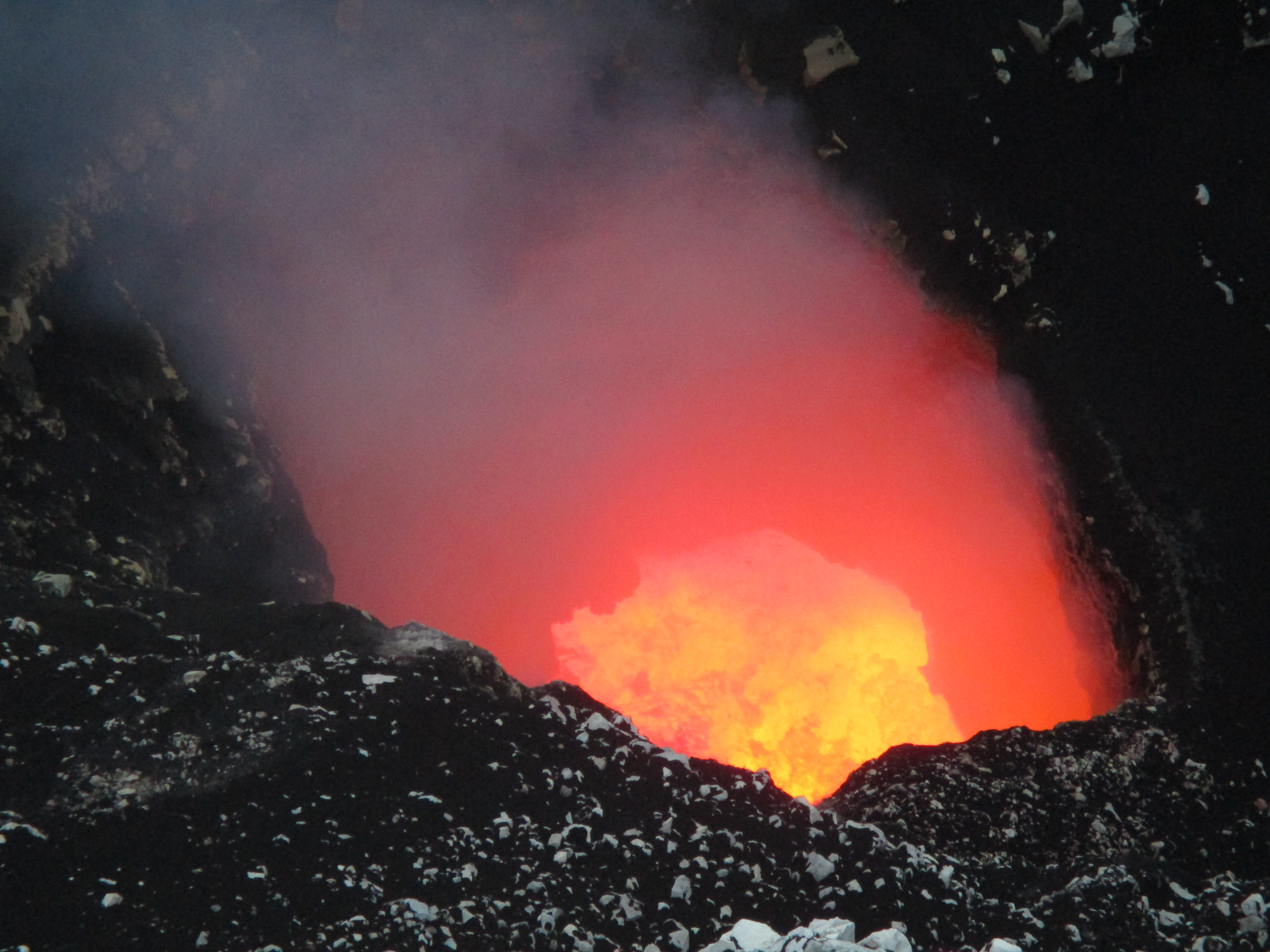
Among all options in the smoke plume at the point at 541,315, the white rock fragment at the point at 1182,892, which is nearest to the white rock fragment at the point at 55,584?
the smoke plume at the point at 541,315

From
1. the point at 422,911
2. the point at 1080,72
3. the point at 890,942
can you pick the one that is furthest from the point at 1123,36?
the point at 422,911

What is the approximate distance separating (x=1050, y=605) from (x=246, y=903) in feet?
17.3

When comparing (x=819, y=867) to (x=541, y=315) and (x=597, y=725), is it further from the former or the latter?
(x=541, y=315)

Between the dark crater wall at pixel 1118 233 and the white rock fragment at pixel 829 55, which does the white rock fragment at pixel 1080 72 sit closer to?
the dark crater wall at pixel 1118 233

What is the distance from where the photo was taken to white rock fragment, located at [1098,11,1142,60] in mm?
4445

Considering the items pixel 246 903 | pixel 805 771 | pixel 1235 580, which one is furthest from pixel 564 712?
pixel 805 771

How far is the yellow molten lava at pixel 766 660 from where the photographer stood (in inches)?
282

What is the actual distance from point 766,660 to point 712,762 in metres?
4.27

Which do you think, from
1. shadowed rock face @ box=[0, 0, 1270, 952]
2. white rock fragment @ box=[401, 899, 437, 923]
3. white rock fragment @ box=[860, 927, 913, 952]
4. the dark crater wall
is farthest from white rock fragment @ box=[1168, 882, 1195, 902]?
white rock fragment @ box=[401, 899, 437, 923]

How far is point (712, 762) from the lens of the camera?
329 cm

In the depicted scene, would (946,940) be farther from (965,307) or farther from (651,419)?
(651,419)

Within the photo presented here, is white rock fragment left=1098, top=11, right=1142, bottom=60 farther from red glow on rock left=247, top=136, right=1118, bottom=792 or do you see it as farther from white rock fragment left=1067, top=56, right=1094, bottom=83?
red glow on rock left=247, top=136, right=1118, bottom=792

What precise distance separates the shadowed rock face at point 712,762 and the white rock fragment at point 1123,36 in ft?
0.18

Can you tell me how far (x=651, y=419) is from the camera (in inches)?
288
